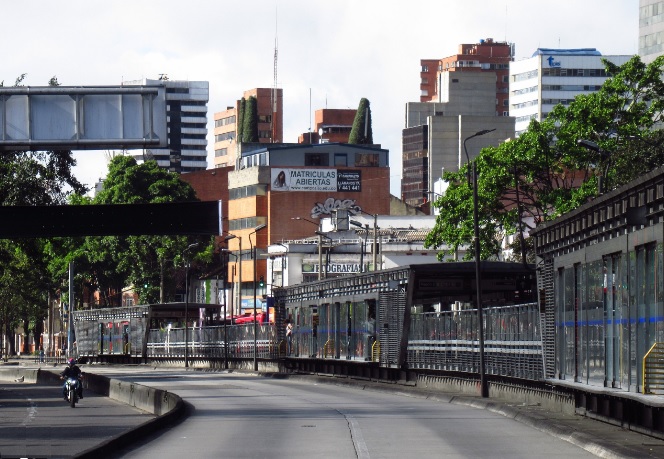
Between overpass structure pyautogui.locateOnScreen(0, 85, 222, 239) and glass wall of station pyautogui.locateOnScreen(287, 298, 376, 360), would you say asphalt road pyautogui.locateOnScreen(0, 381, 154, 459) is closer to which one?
overpass structure pyautogui.locateOnScreen(0, 85, 222, 239)

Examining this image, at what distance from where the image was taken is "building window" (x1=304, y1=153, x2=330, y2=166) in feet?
509

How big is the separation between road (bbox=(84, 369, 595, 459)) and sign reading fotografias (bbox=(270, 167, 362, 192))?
4113 inches

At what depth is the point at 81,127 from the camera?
3356cm

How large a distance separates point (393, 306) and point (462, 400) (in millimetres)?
9206

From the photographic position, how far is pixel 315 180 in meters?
150

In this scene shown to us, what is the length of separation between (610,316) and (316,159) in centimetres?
13225

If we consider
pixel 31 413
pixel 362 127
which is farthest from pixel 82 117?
pixel 362 127

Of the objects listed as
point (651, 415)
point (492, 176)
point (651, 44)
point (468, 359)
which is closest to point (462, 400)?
point (468, 359)

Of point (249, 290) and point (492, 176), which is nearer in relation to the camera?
point (492, 176)

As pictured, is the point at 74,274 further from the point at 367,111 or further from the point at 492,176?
the point at 367,111

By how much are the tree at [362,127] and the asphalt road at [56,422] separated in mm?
121441

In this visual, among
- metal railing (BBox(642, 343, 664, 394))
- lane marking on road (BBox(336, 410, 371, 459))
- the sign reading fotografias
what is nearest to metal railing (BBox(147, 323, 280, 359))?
lane marking on road (BBox(336, 410, 371, 459))

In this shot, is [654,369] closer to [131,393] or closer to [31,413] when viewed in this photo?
[31,413]

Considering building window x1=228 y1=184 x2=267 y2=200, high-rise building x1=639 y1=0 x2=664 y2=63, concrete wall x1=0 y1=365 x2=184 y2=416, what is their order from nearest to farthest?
concrete wall x1=0 y1=365 x2=184 y2=416, building window x1=228 y1=184 x2=267 y2=200, high-rise building x1=639 y1=0 x2=664 y2=63
